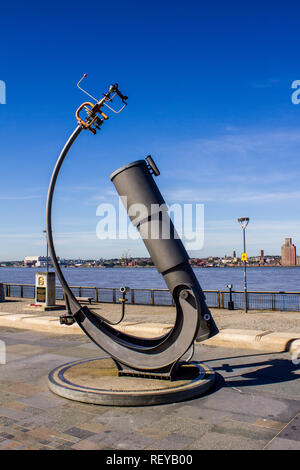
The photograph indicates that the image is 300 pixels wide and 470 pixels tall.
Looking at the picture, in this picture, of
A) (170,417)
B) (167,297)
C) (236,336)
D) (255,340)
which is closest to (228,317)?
(236,336)

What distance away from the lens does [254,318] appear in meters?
14.9

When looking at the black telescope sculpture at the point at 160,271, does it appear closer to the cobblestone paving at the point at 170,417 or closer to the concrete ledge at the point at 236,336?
the cobblestone paving at the point at 170,417

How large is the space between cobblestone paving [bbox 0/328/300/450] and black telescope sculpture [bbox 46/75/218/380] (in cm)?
95

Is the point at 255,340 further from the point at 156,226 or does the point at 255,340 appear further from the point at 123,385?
the point at 156,226

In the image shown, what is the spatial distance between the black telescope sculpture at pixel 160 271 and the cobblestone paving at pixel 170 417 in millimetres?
951

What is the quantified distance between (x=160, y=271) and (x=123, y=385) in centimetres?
195

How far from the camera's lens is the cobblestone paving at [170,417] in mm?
4996

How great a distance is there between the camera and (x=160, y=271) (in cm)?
725

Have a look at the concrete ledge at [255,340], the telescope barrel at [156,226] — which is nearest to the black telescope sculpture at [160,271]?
the telescope barrel at [156,226]

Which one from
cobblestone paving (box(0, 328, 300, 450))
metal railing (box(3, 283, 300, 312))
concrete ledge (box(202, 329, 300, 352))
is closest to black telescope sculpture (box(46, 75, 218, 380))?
cobblestone paving (box(0, 328, 300, 450))

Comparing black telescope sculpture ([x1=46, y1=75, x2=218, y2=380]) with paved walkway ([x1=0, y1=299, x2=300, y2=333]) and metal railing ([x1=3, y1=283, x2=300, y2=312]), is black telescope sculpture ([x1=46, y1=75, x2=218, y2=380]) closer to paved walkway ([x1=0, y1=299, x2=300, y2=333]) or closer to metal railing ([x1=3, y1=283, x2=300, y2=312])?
paved walkway ([x1=0, y1=299, x2=300, y2=333])

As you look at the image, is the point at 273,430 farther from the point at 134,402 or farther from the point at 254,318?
the point at 254,318

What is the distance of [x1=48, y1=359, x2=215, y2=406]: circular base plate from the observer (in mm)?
6355
